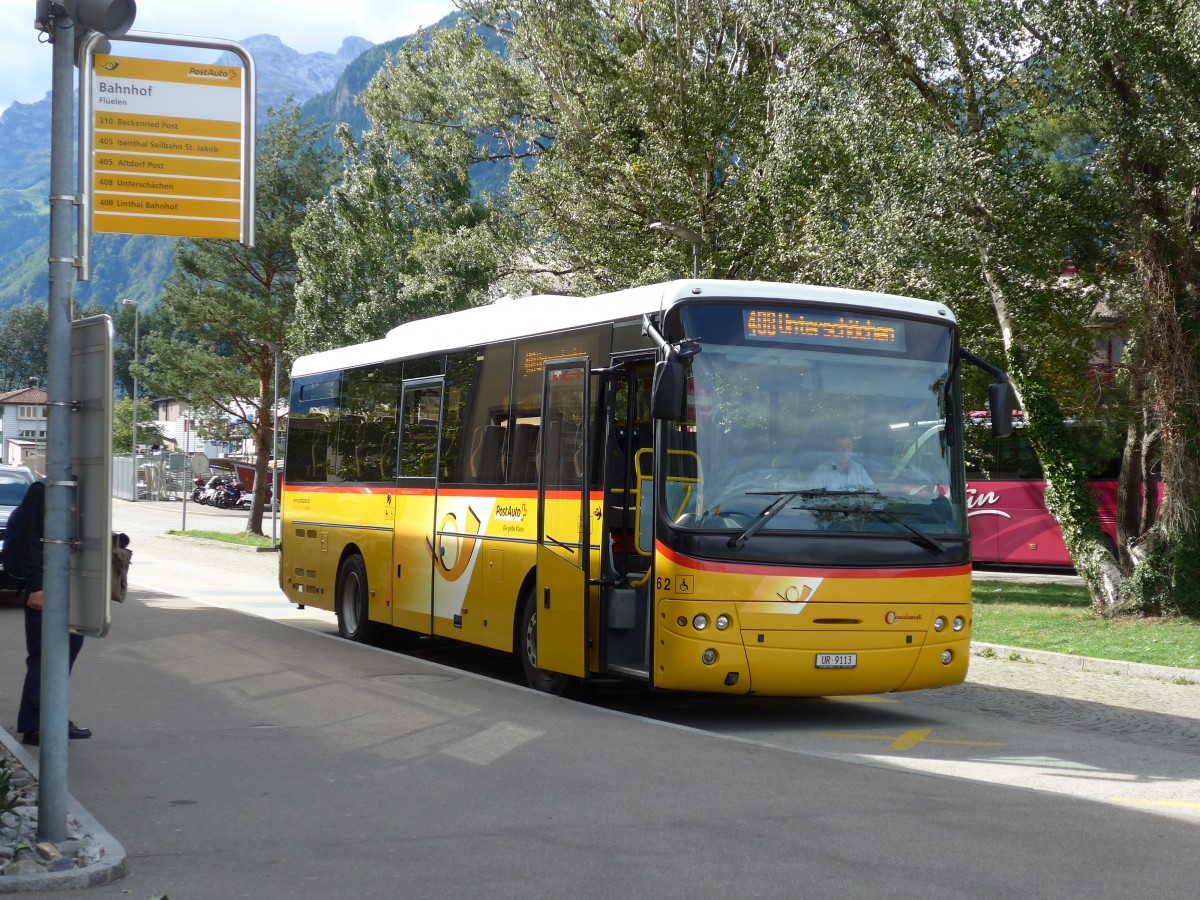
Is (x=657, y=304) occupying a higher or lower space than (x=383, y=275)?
lower

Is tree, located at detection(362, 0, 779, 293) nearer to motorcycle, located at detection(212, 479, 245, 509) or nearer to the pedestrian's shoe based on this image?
the pedestrian's shoe

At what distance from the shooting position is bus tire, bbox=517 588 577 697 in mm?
11578

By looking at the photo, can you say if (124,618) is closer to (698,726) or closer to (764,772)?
(698,726)

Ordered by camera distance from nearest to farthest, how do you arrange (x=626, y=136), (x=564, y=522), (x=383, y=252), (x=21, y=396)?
1. (x=564, y=522)
2. (x=626, y=136)
3. (x=383, y=252)
4. (x=21, y=396)

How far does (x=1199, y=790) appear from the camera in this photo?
8367 millimetres

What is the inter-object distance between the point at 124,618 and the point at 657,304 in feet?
31.9

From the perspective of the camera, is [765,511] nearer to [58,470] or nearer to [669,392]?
[669,392]

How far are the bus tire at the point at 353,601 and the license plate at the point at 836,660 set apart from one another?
6.74 meters

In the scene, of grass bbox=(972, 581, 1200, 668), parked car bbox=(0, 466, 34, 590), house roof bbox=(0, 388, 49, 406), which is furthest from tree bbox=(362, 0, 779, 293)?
house roof bbox=(0, 388, 49, 406)

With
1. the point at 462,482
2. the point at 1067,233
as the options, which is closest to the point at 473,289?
the point at 1067,233

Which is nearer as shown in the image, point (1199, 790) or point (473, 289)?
point (1199, 790)

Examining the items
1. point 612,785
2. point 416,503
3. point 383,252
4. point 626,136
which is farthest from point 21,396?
point 612,785

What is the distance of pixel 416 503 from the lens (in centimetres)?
1422

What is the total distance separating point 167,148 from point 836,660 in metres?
5.76
